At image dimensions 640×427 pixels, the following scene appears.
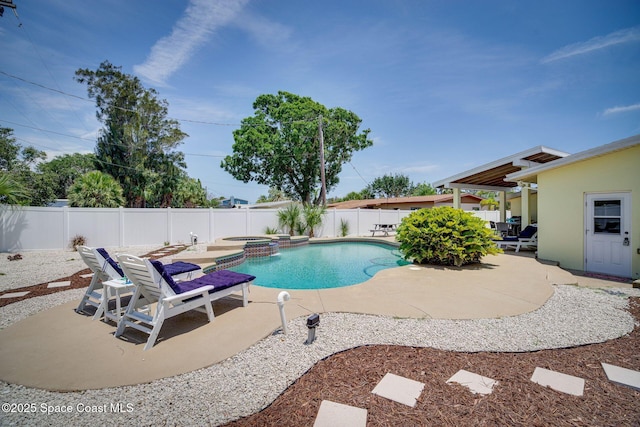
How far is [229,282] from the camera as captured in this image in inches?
165

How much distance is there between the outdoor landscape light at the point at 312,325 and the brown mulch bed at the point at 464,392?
14.5 inches

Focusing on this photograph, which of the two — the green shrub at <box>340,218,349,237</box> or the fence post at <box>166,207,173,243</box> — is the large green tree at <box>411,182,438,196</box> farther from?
the fence post at <box>166,207,173,243</box>

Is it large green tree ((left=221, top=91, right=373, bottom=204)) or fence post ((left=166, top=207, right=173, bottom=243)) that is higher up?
large green tree ((left=221, top=91, right=373, bottom=204))

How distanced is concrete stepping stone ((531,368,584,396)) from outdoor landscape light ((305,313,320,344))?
204 cm

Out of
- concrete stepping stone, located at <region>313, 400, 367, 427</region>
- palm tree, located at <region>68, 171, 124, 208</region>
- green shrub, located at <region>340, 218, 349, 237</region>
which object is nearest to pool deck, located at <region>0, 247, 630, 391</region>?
concrete stepping stone, located at <region>313, 400, 367, 427</region>

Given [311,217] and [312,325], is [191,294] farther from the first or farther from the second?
[311,217]

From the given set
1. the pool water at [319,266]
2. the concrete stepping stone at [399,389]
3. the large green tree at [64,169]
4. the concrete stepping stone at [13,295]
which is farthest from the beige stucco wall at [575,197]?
the large green tree at [64,169]

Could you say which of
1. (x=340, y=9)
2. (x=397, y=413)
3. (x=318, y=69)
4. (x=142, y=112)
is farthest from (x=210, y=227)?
(x=142, y=112)

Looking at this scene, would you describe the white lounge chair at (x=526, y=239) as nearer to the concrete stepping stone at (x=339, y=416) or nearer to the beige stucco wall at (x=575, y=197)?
the beige stucco wall at (x=575, y=197)

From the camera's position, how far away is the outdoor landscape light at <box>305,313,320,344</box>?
3.09m

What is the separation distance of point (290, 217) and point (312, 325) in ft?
41.7

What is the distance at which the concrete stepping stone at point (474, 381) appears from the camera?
2.37 meters

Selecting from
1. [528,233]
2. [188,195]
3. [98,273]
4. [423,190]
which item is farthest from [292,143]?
[423,190]

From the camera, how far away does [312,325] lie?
312 centimetres
